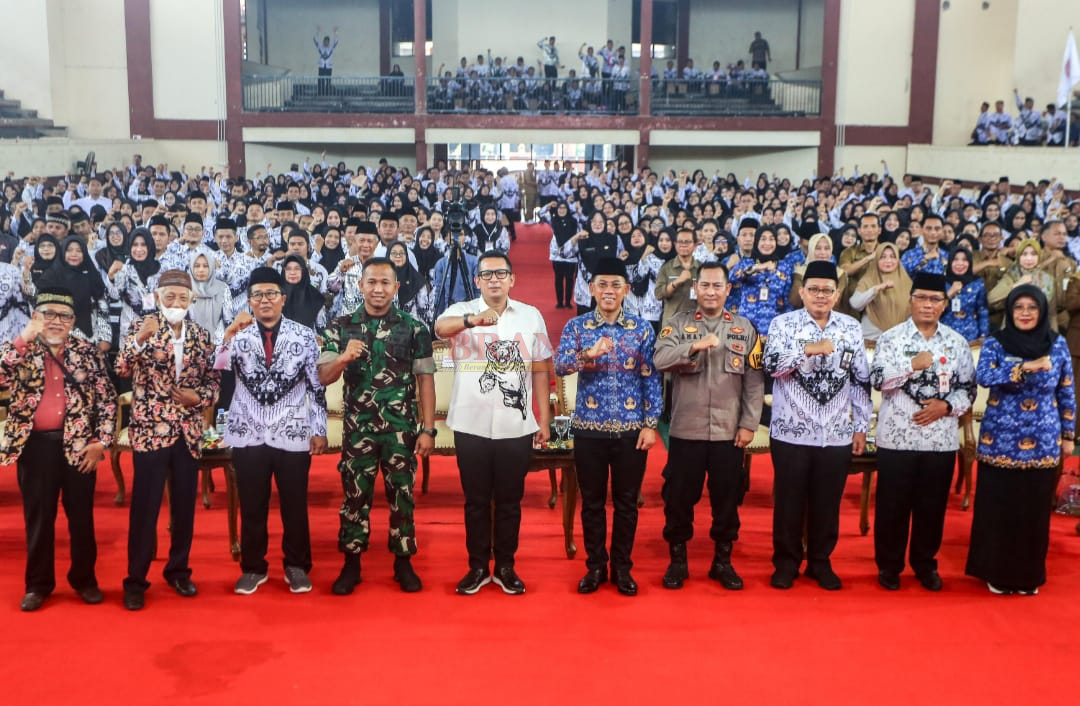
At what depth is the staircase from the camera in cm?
2028

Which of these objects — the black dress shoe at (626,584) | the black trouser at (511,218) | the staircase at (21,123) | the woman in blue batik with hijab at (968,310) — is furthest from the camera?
the staircase at (21,123)

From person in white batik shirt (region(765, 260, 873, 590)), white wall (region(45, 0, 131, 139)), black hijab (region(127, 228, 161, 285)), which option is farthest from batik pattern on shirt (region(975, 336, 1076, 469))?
white wall (region(45, 0, 131, 139))

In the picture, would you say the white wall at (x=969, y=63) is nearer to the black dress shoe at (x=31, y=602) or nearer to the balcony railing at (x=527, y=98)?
the balcony railing at (x=527, y=98)

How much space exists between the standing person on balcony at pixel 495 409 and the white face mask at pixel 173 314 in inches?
41.3

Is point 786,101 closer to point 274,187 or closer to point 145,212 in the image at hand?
point 274,187

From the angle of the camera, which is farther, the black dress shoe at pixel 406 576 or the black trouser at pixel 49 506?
the black dress shoe at pixel 406 576

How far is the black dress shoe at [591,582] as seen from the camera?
4703 millimetres

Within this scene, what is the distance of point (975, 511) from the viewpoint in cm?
489

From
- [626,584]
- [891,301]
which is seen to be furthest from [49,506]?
[891,301]

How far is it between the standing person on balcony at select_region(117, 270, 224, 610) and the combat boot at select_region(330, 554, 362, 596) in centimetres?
72

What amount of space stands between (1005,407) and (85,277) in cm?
599

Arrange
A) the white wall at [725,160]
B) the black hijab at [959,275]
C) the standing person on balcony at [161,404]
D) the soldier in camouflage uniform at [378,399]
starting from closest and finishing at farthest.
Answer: the standing person on balcony at [161,404]
the soldier in camouflage uniform at [378,399]
the black hijab at [959,275]
the white wall at [725,160]

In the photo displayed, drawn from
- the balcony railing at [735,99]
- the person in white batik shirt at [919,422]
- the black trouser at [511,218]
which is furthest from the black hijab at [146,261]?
the balcony railing at [735,99]

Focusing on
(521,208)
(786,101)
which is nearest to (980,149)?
(786,101)
